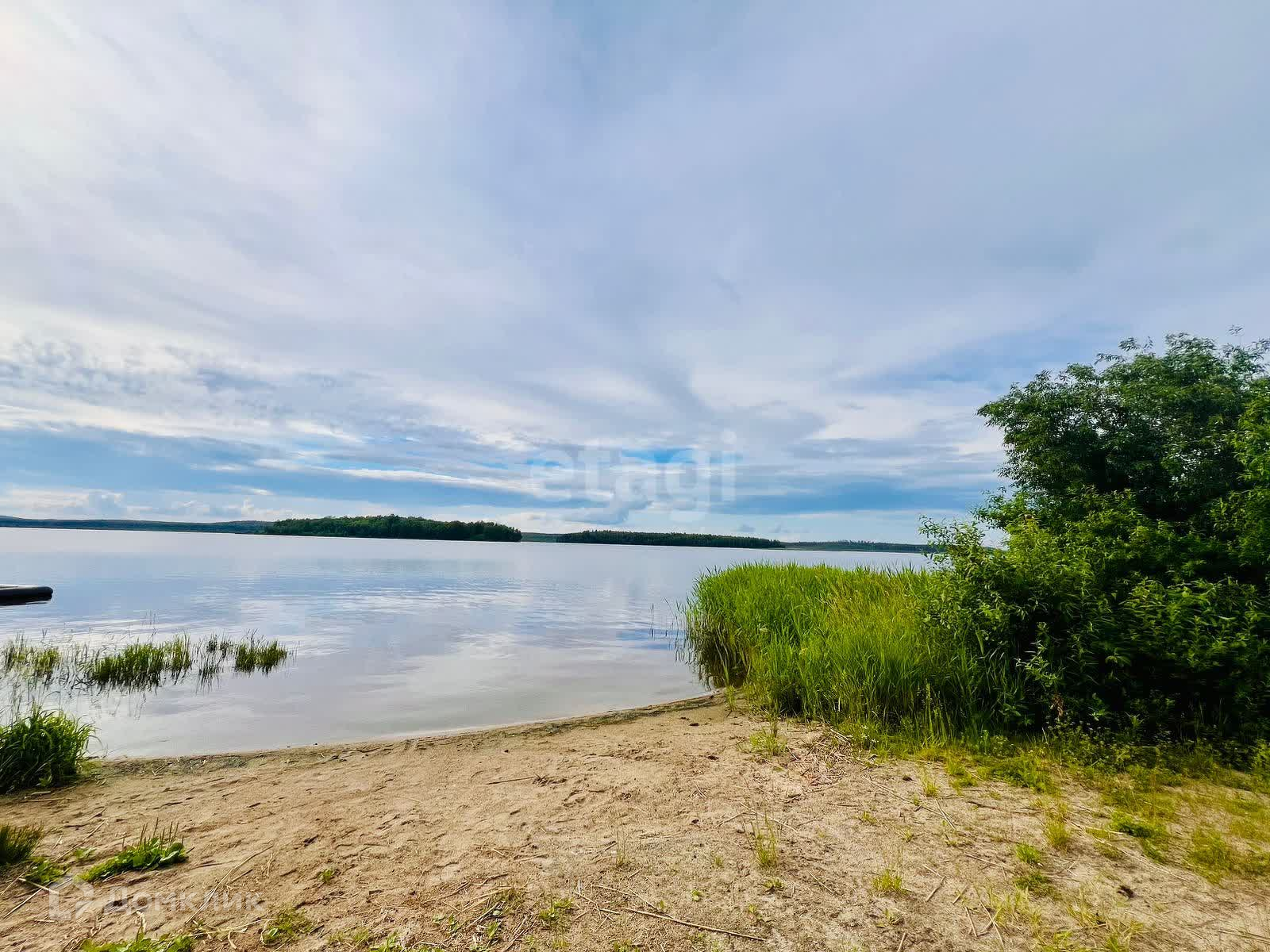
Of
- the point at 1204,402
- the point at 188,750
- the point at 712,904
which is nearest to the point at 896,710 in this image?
the point at 712,904

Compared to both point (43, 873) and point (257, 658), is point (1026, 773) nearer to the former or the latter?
point (43, 873)

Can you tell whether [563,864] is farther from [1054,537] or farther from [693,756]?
[1054,537]

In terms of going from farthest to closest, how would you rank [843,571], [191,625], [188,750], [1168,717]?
[191,625] < [843,571] < [188,750] < [1168,717]

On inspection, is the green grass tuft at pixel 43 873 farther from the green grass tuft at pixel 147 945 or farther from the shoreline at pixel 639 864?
the green grass tuft at pixel 147 945

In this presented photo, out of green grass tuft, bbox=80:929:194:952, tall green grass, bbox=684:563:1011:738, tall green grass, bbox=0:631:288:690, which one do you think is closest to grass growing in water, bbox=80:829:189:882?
green grass tuft, bbox=80:929:194:952

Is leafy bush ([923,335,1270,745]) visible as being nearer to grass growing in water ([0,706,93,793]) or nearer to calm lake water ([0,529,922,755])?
calm lake water ([0,529,922,755])

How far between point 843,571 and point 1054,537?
1128 cm

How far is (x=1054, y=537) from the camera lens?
797cm

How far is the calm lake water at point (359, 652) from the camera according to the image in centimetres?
1073

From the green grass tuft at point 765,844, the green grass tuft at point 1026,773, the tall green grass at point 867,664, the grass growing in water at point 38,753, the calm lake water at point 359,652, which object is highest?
the tall green grass at point 867,664

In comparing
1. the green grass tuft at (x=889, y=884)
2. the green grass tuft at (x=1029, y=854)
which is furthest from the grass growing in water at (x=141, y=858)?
the green grass tuft at (x=1029, y=854)

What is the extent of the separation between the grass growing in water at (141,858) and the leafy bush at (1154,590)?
9081mm

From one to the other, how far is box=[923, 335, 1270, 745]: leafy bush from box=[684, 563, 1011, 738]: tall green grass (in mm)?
378

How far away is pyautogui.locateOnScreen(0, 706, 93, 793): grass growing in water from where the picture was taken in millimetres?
6641
